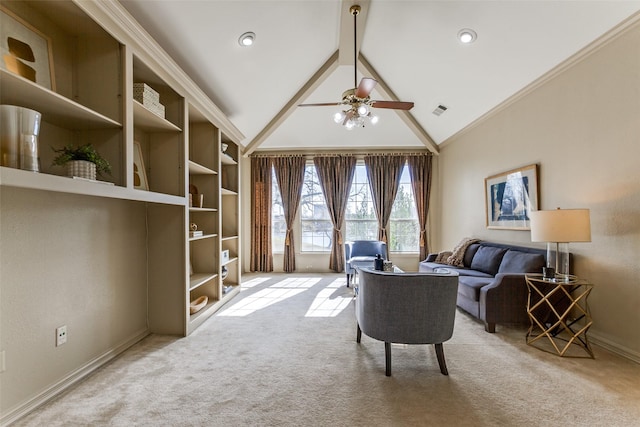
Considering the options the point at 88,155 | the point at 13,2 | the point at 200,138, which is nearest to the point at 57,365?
the point at 88,155

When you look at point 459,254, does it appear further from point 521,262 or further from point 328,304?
point 328,304

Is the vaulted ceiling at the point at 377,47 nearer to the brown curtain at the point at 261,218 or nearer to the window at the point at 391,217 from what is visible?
the brown curtain at the point at 261,218

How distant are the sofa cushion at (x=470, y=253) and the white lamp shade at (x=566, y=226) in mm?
1898

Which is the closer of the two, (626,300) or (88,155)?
(88,155)

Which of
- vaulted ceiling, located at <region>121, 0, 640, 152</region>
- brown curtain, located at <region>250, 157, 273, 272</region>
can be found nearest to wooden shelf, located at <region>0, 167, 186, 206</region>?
vaulted ceiling, located at <region>121, 0, 640, 152</region>

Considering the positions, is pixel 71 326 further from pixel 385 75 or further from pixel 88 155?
pixel 385 75

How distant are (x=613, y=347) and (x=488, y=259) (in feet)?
4.98

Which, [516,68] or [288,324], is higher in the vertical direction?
[516,68]

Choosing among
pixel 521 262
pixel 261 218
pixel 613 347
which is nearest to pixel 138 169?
pixel 261 218

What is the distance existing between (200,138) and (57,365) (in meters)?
2.75

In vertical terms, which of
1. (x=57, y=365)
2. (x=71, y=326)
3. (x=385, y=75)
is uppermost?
(x=385, y=75)

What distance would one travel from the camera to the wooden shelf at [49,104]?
4.82 ft

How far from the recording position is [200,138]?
385 centimetres

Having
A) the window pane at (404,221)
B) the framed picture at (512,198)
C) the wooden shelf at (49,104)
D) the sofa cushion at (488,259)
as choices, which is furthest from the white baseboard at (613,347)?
the wooden shelf at (49,104)
